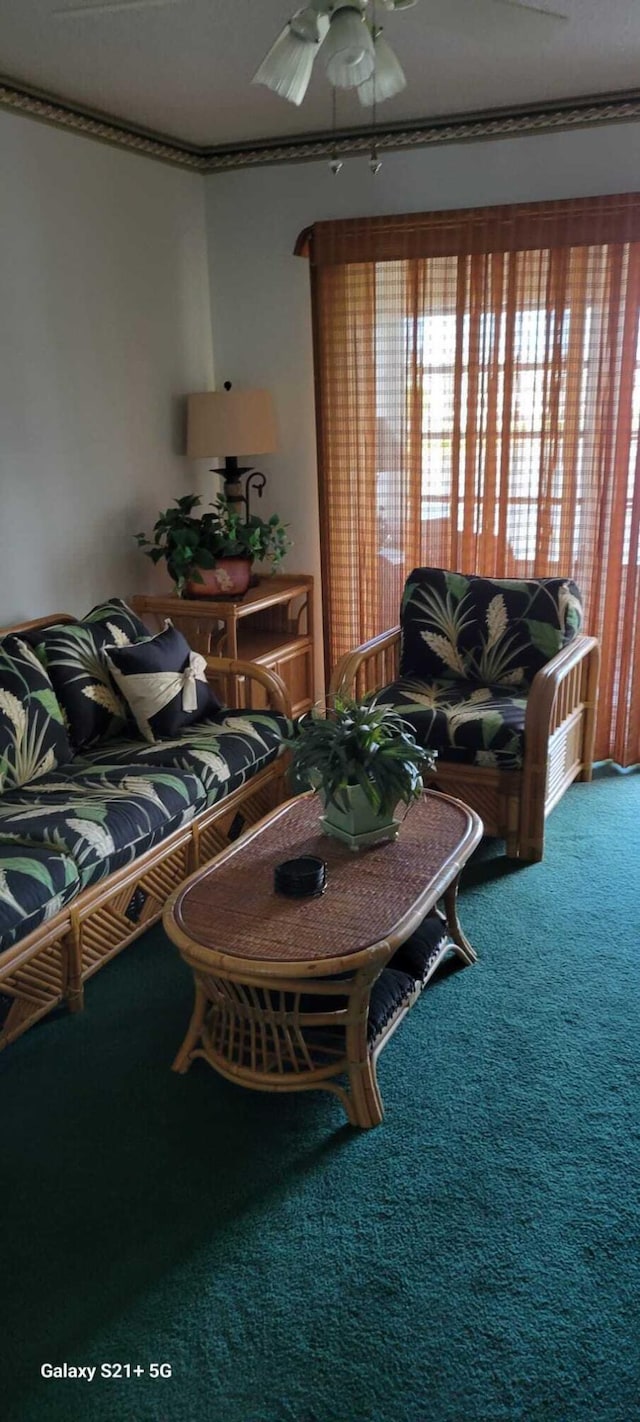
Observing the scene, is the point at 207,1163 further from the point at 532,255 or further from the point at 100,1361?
the point at 532,255

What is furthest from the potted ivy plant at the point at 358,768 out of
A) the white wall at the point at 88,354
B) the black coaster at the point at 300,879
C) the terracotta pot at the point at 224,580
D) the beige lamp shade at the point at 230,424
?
the beige lamp shade at the point at 230,424

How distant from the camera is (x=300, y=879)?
7.48 feet

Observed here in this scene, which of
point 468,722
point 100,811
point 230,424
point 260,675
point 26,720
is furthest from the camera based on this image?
point 230,424

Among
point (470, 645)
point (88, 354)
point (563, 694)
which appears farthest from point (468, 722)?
point (88, 354)

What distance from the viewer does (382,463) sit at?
4.26m

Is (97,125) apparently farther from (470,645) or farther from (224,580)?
(470,645)

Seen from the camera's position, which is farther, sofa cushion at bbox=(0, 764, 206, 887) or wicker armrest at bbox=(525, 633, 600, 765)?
wicker armrest at bbox=(525, 633, 600, 765)

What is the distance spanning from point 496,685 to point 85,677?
147cm

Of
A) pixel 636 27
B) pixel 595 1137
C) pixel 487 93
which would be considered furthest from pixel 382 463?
pixel 595 1137

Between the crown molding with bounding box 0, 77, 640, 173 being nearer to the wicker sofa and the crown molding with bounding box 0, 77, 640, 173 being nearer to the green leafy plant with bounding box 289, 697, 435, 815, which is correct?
the wicker sofa

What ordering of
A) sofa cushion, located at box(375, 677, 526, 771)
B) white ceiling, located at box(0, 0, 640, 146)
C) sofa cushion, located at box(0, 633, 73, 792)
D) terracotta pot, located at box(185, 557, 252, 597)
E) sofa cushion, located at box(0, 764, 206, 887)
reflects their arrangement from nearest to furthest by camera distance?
1. sofa cushion, located at box(0, 764, 206, 887)
2. white ceiling, located at box(0, 0, 640, 146)
3. sofa cushion, located at box(0, 633, 73, 792)
4. sofa cushion, located at box(375, 677, 526, 771)
5. terracotta pot, located at box(185, 557, 252, 597)

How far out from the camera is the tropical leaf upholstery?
11.4 feet

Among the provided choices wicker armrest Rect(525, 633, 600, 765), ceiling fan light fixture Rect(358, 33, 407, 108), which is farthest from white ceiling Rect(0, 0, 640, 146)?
wicker armrest Rect(525, 633, 600, 765)

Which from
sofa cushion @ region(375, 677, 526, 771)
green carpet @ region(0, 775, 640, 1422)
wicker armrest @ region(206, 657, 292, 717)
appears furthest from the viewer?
wicker armrest @ region(206, 657, 292, 717)
